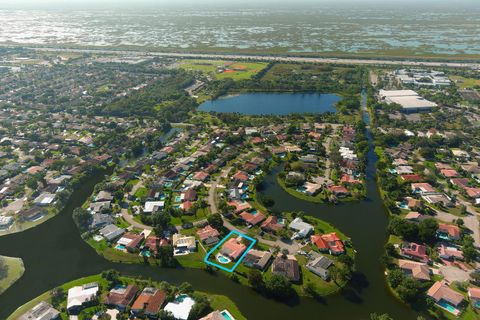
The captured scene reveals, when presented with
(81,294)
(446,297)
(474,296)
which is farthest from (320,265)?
(81,294)

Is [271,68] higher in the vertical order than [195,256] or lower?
higher

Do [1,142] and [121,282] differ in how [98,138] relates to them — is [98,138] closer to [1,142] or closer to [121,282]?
[1,142]

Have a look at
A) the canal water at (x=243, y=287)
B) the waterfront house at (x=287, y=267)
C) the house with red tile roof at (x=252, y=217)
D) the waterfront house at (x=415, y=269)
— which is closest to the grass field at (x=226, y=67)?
the canal water at (x=243, y=287)

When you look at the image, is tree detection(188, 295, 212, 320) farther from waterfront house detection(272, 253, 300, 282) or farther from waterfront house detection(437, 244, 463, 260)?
waterfront house detection(437, 244, 463, 260)

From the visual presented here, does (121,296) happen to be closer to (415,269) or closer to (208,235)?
(208,235)

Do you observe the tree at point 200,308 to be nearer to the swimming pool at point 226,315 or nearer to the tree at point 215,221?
the swimming pool at point 226,315

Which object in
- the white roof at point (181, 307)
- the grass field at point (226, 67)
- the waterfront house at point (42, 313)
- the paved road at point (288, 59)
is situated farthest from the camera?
the paved road at point (288, 59)

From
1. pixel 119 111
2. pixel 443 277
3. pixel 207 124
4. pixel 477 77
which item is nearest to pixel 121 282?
pixel 443 277
